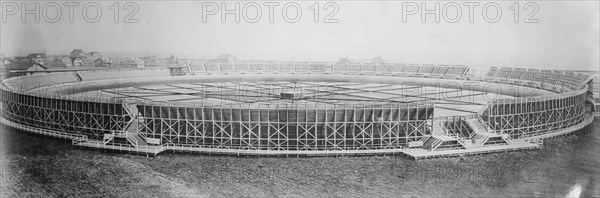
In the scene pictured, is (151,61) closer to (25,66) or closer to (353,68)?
(25,66)

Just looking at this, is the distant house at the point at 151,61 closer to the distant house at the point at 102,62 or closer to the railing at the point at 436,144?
the distant house at the point at 102,62

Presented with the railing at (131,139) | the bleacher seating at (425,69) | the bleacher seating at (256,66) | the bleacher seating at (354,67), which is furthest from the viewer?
the bleacher seating at (354,67)

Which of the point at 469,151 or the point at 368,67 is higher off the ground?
the point at 368,67

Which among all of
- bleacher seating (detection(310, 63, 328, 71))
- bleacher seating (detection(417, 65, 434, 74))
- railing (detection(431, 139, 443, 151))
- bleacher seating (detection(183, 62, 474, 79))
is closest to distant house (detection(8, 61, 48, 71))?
bleacher seating (detection(183, 62, 474, 79))

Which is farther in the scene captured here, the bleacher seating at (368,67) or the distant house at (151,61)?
the bleacher seating at (368,67)

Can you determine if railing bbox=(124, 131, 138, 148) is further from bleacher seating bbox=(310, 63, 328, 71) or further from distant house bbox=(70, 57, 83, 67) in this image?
bleacher seating bbox=(310, 63, 328, 71)

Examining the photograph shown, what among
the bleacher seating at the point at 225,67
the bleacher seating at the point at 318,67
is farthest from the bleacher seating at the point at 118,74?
the bleacher seating at the point at 318,67

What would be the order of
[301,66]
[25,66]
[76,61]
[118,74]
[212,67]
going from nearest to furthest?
[25,66], [118,74], [76,61], [212,67], [301,66]

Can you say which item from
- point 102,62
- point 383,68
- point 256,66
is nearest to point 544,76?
point 383,68

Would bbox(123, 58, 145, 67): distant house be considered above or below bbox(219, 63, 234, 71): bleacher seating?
above
